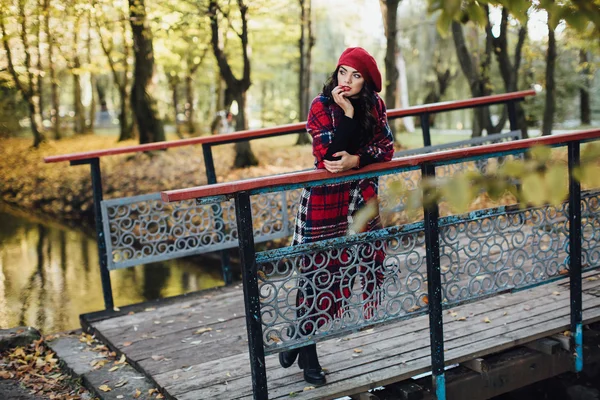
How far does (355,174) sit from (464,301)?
3.71 feet

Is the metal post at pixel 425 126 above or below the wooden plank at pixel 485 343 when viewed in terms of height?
above

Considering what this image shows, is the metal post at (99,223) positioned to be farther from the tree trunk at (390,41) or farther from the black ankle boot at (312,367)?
the tree trunk at (390,41)

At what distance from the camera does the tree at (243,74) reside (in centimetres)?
1392

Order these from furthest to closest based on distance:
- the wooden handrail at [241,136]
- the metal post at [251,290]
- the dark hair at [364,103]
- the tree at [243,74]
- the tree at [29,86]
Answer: the tree at [29,86] → the tree at [243,74] → the wooden handrail at [241,136] → the dark hair at [364,103] → the metal post at [251,290]

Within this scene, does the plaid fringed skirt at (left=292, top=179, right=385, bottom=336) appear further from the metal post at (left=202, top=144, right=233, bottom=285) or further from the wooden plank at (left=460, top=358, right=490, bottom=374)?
the metal post at (left=202, top=144, right=233, bottom=285)

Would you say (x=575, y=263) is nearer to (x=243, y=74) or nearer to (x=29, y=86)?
(x=243, y=74)

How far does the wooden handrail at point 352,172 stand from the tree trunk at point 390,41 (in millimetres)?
9221

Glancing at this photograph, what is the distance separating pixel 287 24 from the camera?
880 inches

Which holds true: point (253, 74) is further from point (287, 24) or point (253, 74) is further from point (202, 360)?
point (202, 360)

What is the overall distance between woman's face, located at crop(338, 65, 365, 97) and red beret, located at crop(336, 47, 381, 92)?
2 cm

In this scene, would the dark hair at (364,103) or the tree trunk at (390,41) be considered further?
the tree trunk at (390,41)

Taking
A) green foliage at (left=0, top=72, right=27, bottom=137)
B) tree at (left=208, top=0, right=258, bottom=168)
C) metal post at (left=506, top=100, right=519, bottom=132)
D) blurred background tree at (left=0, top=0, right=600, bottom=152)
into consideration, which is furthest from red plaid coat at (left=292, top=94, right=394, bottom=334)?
green foliage at (left=0, top=72, right=27, bottom=137)

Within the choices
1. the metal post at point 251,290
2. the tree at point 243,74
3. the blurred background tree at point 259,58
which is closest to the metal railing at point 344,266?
the metal post at point 251,290

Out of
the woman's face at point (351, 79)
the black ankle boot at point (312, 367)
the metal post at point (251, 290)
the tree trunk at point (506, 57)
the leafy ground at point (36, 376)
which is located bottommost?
the leafy ground at point (36, 376)
